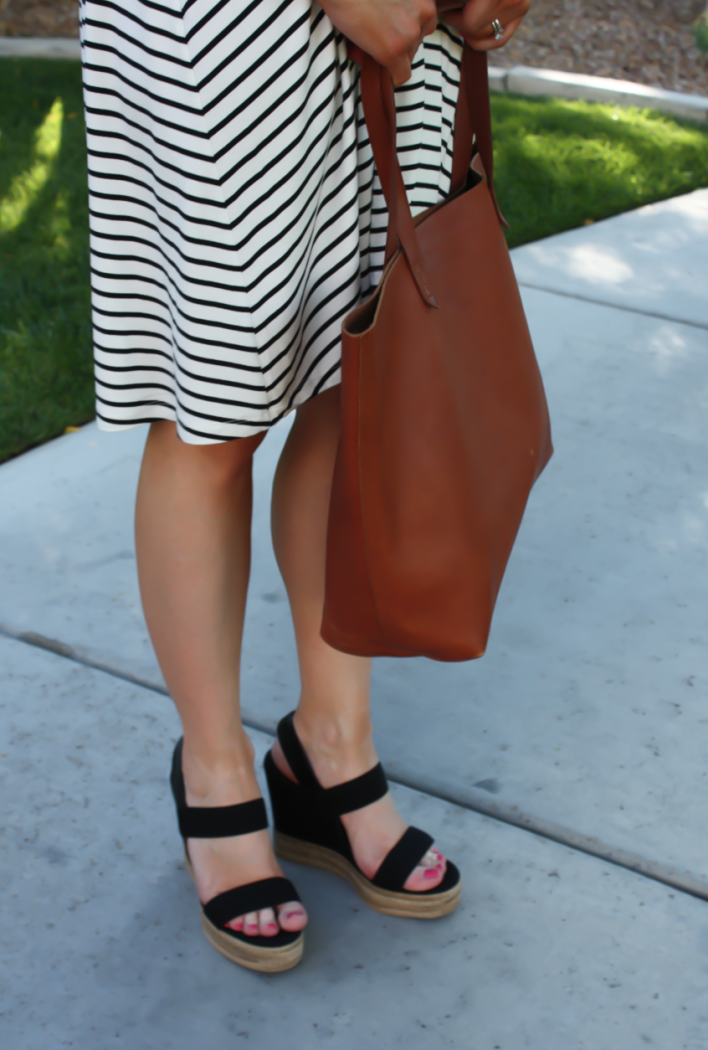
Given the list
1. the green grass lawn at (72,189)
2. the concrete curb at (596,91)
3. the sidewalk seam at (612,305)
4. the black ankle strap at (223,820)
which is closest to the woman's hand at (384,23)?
Answer: the black ankle strap at (223,820)

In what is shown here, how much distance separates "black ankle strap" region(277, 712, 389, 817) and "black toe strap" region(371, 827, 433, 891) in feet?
0.26

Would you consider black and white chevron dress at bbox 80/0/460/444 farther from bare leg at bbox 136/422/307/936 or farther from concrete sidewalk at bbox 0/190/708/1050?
concrete sidewalk at bbox 0/190/708/1050

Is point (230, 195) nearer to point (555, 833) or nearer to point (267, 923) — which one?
point (267, 923)

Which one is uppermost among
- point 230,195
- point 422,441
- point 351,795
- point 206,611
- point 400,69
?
point 400,69

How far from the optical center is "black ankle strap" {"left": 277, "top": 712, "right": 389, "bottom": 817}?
163 cm

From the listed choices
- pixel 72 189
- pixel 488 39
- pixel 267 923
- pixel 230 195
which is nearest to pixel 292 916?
pixel 267 923

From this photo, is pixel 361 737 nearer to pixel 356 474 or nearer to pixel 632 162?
pixel 356 474

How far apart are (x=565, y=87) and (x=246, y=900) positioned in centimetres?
637

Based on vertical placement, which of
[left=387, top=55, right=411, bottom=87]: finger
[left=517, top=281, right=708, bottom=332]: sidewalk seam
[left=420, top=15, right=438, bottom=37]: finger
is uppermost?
[left=420, top=15, right=438, bottom=37]: finger

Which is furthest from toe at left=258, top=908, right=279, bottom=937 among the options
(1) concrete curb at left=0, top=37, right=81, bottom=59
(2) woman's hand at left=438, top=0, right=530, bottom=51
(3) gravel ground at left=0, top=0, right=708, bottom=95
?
(3) gravel ground at left=0, top=0, right=708, bottom=95

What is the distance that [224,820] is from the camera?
156 cm

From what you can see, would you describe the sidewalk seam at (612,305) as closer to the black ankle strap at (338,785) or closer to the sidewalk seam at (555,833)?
the sidewalk seam at (555,833)

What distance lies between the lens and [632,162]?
517cm

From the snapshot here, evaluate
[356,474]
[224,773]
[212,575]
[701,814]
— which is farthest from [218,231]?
[701,814]
